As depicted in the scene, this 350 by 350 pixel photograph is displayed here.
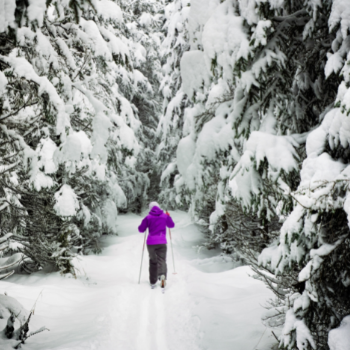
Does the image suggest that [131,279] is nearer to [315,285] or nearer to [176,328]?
[176,328]

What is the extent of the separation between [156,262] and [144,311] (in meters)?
1.79

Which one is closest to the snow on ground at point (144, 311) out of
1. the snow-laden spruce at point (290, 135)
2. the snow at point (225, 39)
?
the snow-laden spruce at point (290, 135)

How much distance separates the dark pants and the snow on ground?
358 mm

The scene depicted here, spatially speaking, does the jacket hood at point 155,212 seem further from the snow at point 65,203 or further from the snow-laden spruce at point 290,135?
the snow-laden spruce at point 290,135

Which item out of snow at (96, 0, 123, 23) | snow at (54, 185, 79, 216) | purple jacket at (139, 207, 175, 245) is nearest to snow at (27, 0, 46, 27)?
snow at (96, 0, 123, 23)

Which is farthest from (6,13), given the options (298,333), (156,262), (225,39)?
(156,262)

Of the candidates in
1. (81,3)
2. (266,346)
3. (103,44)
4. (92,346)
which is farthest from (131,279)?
(81,3)

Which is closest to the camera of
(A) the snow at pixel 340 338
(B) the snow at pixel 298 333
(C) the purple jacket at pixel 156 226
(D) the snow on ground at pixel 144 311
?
(A) the snow at pixel 340 338

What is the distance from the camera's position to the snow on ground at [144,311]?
4449mm

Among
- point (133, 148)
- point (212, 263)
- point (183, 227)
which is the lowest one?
point (183, 227)

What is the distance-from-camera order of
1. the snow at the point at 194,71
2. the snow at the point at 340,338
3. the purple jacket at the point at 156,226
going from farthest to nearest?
the purple jacket at the point at 156,226
the snow at the point at 194,71
the snow at the point at 340,338

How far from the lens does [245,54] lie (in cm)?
282

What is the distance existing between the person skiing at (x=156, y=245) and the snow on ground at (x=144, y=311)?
0.40 meters

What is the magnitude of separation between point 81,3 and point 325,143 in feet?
8.82
